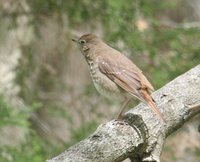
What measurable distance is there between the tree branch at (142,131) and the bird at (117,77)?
0.11 metres

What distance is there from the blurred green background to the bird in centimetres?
172

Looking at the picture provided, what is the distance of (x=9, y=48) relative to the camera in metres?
9.16

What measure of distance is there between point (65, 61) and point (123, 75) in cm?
520

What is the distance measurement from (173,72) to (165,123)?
2806 mm

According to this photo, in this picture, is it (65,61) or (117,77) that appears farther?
(65,61)

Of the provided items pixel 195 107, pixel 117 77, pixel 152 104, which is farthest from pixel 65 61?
pixel 152 104

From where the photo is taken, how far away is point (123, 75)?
4.96 meters

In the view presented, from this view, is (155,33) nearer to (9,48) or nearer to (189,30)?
(189,30)

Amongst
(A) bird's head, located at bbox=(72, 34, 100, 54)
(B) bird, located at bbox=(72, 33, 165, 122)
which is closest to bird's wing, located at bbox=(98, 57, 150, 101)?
(B) bird, located at bbox=(72, 33, 165, 122)

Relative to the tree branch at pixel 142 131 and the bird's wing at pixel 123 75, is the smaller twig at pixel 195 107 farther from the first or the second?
the bird's wing at pixel 123 75

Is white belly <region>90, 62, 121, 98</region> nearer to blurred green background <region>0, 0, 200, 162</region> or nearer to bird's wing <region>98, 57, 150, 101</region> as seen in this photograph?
bird's wing <region>98, 57, 150, 101</region>

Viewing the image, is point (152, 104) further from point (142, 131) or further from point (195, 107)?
point (195, 107)

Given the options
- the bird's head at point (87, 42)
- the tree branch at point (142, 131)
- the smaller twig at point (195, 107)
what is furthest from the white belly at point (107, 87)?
the smaller twig at point (195, 107)

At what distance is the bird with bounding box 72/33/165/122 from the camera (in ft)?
15.9
